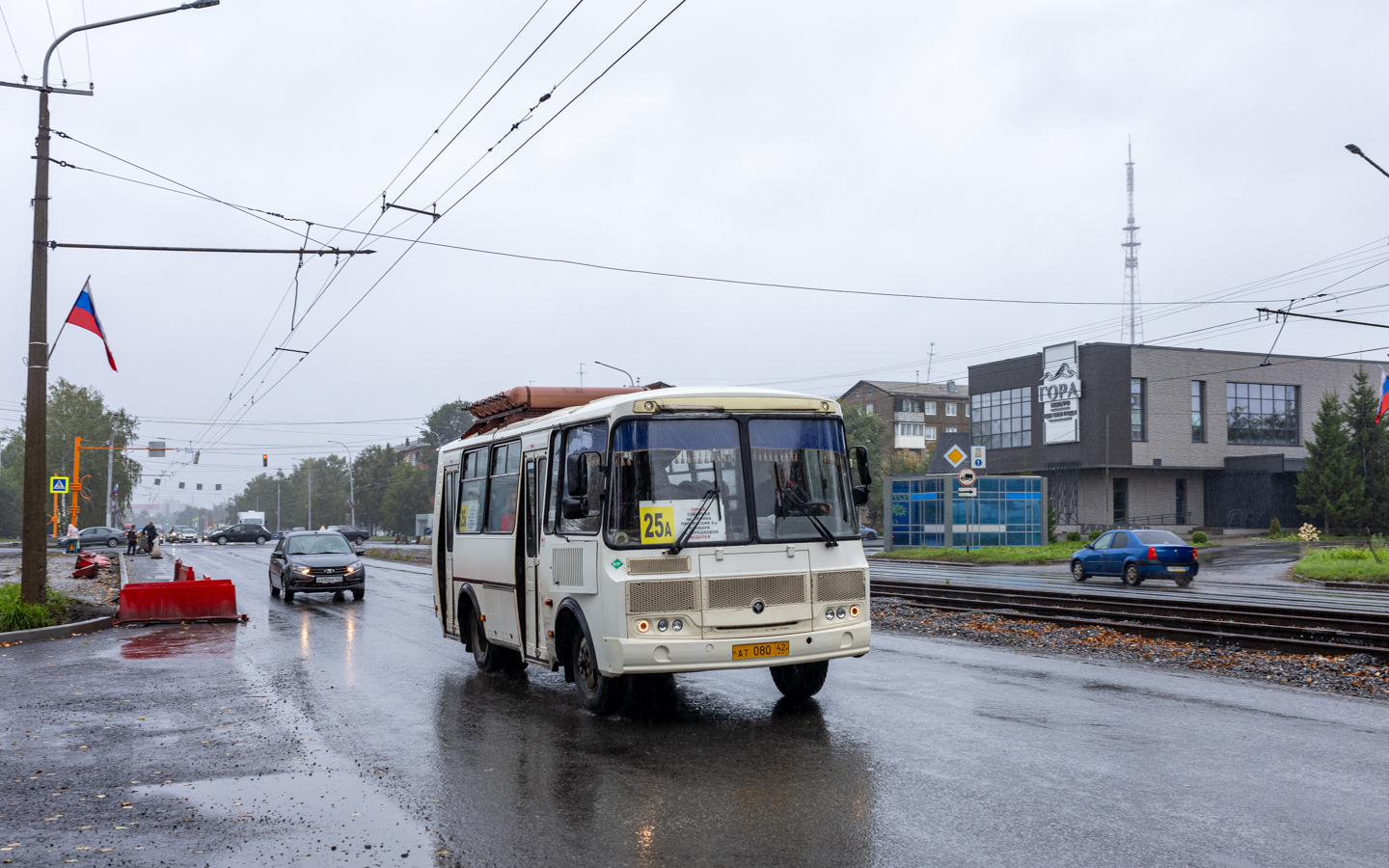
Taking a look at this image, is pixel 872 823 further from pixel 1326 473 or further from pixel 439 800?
pixel 1326 473

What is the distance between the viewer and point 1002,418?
67.6 metres

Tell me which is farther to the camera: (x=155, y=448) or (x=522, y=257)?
(x=155, y=448)

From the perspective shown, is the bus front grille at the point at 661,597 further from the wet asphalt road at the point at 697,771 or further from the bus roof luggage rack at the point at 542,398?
the bus roof luggage rack at the point at 542,398

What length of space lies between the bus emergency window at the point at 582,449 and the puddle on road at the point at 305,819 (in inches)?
111

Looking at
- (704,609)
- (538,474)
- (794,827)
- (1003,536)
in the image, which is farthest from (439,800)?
(1003,536)

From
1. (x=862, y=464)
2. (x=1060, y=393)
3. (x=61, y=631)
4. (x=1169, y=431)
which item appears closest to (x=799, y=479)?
(x=862, y=464)

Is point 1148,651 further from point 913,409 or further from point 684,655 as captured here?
point 913,409

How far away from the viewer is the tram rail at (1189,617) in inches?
556

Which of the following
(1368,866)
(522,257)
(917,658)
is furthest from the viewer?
(522,257)

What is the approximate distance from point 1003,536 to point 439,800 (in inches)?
1659

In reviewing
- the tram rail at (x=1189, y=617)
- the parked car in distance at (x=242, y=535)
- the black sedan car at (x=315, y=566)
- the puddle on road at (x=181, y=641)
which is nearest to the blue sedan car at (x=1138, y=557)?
the tram rail at (x=1189, y=617)

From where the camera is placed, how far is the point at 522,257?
2516 cm

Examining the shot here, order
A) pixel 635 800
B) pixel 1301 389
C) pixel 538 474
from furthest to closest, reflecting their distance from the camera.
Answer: pixel 1301 389 → pixel 538 474 → pixel 635 800

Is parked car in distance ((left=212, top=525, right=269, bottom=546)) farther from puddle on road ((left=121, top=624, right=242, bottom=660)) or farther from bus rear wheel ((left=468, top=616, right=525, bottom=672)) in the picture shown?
bus rear wheel ((left=468, top=616, right=525, bottom=672))
